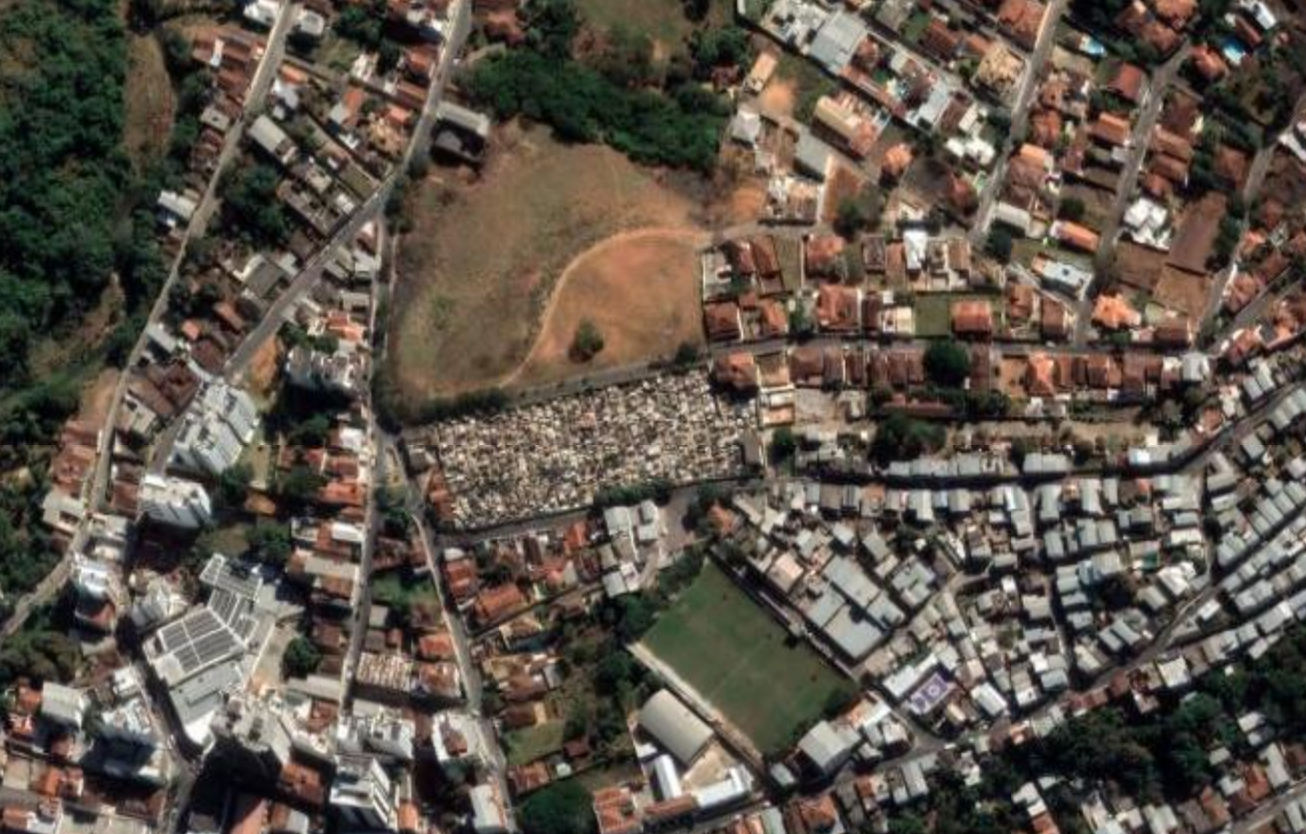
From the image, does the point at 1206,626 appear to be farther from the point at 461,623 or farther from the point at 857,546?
the point at 461,623

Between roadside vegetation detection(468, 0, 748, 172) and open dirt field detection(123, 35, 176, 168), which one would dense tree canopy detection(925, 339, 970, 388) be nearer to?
roadside vegetation detection(468, 0, 748, 172)

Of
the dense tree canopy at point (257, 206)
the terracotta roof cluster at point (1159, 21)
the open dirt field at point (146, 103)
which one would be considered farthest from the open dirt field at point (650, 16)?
the open dirt field at point (146, 103)

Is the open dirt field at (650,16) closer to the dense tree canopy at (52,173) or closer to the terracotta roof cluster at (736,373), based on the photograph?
the terracotta roof cluster at (736,373)

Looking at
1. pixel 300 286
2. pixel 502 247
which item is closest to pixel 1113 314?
pixel 502 247

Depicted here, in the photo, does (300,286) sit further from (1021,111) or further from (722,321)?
(1021,111)

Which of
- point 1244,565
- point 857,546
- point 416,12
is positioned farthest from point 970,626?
point 416,12

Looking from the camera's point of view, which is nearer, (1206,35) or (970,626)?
(970,626)
